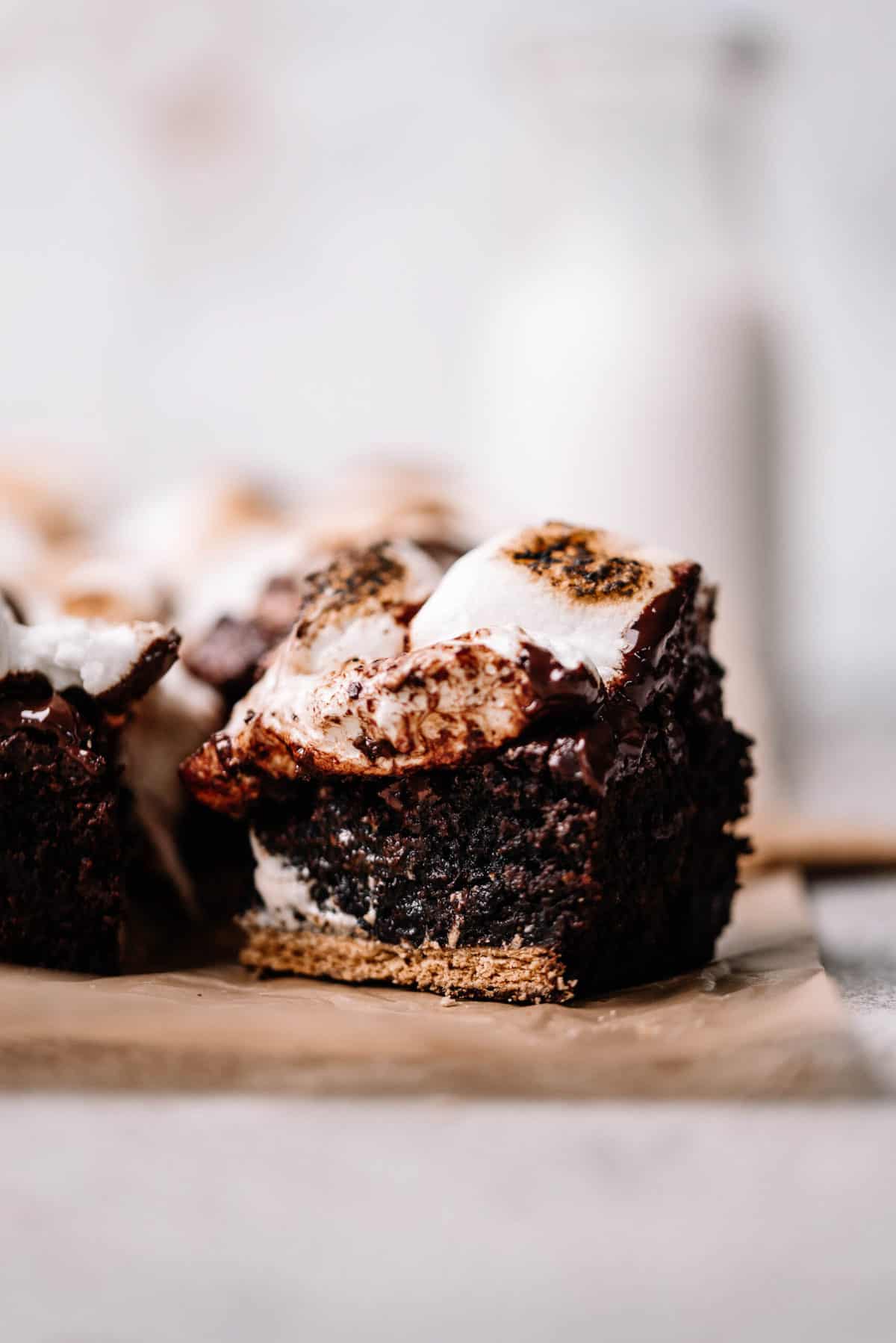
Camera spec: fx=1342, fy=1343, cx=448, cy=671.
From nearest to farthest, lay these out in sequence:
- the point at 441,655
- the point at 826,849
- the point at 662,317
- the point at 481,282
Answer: the point at 441,655
the point at 826,849
the point at 662,317
the point at 481,282

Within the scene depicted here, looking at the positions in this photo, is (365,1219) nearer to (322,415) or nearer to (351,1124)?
(351,1124)

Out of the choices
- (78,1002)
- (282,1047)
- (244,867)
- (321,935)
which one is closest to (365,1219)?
(282,1047)

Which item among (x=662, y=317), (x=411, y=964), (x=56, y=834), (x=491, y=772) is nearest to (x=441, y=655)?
(x=491, y=772)

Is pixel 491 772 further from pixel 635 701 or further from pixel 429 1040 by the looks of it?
pixel 429 1040

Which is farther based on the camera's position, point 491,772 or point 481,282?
point 481,282

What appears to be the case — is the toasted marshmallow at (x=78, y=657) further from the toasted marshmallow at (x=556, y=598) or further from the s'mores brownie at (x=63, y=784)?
the toasted marshmallow at (x=556, y=598)

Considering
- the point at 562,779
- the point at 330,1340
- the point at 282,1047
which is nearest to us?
the point at 330,1340
